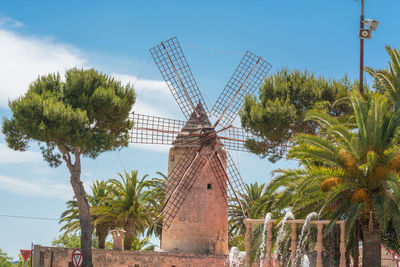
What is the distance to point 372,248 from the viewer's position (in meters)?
16.3

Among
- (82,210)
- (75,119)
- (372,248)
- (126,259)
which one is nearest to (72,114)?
(75,119)

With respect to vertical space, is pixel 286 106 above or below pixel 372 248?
above

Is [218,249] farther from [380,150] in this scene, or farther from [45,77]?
[380,150]

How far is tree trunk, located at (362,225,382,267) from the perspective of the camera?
53.3ft

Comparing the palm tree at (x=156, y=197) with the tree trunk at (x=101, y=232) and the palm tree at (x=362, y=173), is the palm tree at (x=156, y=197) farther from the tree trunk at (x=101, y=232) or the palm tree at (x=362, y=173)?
the palm tree at (x=362, y=173)

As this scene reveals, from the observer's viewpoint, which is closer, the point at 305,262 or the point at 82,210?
the point at 305,262

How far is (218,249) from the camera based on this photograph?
1083 inches

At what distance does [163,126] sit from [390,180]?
49.6 ft

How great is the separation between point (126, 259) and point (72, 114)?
6.78 m

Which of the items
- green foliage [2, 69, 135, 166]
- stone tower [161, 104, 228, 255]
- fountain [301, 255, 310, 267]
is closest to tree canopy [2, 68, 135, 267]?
green foliage [2, 69, 135, 166]

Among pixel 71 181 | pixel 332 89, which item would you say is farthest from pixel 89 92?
pixel 332 89

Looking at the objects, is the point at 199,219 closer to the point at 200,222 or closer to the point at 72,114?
the point at 200,222

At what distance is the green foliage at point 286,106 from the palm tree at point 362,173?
7828 millimetres

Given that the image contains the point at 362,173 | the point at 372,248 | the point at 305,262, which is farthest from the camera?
the point at 305,262
